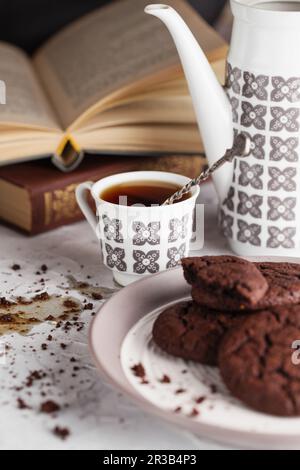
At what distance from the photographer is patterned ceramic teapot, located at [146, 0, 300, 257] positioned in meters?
0.82

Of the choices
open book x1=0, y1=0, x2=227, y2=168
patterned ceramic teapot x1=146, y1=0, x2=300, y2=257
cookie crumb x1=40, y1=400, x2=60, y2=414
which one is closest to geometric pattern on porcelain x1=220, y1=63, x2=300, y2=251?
patterned ceramic teapot x1=146, y1=0, x2=300, y2=257

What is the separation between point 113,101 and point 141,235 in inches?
9.3

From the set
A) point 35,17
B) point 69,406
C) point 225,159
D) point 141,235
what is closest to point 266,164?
point 225,159

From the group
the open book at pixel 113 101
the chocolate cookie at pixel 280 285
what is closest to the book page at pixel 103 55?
the open book at pixel 113 101

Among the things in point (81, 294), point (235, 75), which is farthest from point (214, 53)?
point (81, 294)

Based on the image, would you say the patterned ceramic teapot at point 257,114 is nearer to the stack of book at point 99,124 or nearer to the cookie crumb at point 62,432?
the stack of book at point 99,124

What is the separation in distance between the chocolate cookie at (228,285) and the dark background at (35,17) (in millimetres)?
795

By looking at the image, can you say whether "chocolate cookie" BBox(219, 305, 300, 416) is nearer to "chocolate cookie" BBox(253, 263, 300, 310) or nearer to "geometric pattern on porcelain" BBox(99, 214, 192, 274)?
"chocolate cookie" BBox(253, 263, 300, 310)

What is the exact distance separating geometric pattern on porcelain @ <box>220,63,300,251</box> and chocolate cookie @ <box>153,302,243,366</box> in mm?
245

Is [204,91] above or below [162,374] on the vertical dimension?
above

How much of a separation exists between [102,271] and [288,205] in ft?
0.77

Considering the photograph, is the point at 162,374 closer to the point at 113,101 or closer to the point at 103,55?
the point at 113,101

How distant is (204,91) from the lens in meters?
A: 0.88
